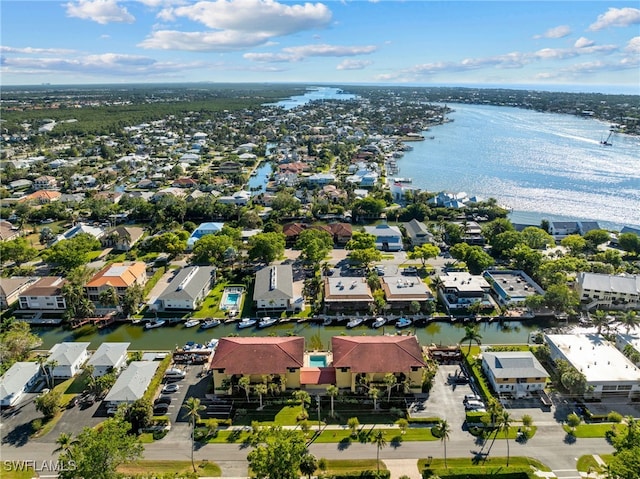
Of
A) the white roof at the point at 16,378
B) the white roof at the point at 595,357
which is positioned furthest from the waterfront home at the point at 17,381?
the white roof at the point at 595,357

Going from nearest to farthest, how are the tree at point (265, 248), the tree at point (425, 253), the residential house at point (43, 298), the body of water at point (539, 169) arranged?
1. the residential house at point (43, 298)
2. the tree at point (265, 248)
3. the tree at point (425, 253)
4. the body of water at point (539, 169)

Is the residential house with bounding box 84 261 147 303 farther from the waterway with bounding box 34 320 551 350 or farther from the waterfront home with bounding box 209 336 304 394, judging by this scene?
the waterfront home with bounding box 209 336 304 394

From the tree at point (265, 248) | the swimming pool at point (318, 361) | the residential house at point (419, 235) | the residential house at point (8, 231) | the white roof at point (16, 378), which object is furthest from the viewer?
the residential house at point (8, 231)

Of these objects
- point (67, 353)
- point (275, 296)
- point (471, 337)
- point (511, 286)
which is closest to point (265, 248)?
point (275, 296)

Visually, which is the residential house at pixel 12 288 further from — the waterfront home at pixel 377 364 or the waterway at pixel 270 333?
the waterfront home at pixel 377 364

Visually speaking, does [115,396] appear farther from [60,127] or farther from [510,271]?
[60,127]

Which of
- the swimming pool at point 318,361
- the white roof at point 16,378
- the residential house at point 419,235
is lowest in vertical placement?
the swimming pool at point 318,361
